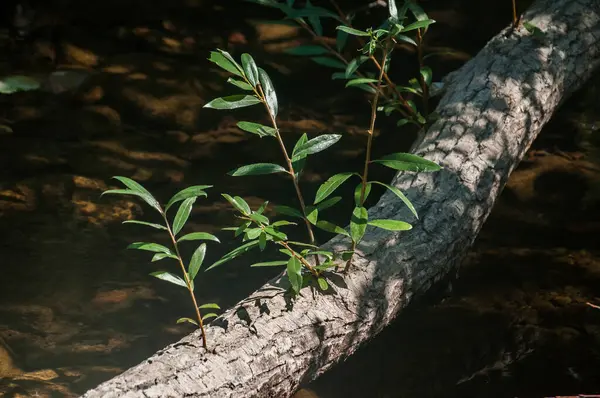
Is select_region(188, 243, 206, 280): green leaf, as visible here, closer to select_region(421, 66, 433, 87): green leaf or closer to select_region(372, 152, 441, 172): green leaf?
select_region(372, 152, 441, 172): green leaf

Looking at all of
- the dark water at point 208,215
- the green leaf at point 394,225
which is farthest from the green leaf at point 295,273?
the dark water at point 208,215

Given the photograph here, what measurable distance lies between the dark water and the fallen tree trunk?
12.1 inches

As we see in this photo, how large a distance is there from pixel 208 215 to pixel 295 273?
925 mm

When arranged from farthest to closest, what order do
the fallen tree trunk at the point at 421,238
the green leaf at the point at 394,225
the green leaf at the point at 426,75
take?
the green leaf at the point at 426,75
the green leaf at the point at 394,225
the fallen tree trunk at the point at 421,238

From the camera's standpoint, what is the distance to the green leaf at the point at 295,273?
1.10 metres

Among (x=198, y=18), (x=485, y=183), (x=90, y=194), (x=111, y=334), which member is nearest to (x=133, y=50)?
(x=198, y=18)

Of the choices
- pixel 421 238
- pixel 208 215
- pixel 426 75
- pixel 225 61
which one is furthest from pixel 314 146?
pixel 208 215

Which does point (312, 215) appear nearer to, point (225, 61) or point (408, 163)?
point (408, 163)

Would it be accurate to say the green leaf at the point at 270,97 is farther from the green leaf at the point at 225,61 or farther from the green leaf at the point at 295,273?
the green leaf at the point at 295,273

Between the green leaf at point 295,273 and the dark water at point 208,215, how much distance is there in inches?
30.1

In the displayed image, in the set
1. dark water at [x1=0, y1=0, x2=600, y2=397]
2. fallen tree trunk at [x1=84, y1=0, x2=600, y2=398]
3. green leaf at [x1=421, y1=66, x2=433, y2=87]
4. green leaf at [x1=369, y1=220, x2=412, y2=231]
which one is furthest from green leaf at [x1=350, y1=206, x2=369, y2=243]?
dark water at [x1=0, y1=0, x2=600, y2=397]

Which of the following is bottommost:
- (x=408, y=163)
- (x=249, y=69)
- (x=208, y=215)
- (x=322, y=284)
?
(x=208, y=215)

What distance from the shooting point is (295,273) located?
1103 millimetres

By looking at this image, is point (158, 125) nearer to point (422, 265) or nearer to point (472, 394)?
point (422, 265)
